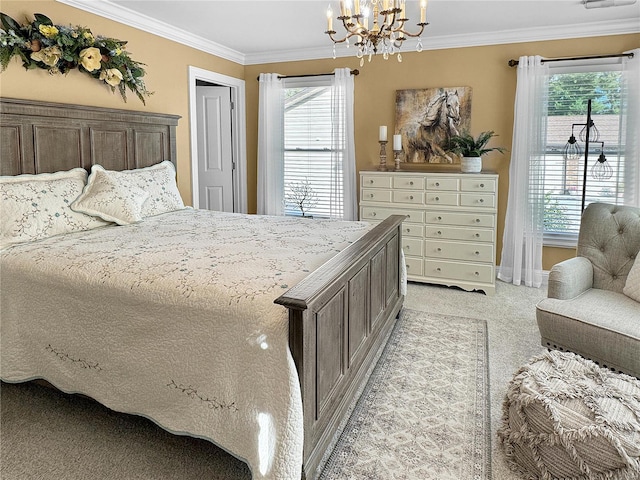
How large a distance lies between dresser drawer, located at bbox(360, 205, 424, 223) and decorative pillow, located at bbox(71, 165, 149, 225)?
2.26 m

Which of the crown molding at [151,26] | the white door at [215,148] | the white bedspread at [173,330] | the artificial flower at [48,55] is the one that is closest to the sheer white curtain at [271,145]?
the white door at [215,148]

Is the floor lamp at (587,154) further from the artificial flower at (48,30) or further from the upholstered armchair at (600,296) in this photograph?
the artificial flower at (48,30)

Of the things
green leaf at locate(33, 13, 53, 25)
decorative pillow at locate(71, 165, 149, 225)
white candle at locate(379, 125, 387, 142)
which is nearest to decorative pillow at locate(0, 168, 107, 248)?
decorative pillow at locate(71, 165, 149, 225)

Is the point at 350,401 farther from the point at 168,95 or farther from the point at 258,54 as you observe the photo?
the point at 258,54

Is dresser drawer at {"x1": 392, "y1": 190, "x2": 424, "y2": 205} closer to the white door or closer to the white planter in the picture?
the white planter

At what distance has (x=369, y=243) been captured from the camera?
2543 mm

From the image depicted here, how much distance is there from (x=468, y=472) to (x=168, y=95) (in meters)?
4.01

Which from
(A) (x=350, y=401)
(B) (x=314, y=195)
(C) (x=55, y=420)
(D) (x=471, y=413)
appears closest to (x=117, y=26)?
(B) (x=314, y=195)

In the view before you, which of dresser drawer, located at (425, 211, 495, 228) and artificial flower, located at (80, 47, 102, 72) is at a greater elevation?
artificial flower, located at (80, 47, 102, 72)

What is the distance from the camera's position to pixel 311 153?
5414 mm

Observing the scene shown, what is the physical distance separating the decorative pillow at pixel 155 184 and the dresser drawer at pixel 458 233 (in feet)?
7.79

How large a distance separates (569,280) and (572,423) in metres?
1.31

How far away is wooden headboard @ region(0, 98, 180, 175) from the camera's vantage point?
294cm

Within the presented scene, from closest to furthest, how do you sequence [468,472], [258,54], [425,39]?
[468,472]
[425,39]
[258,54]
